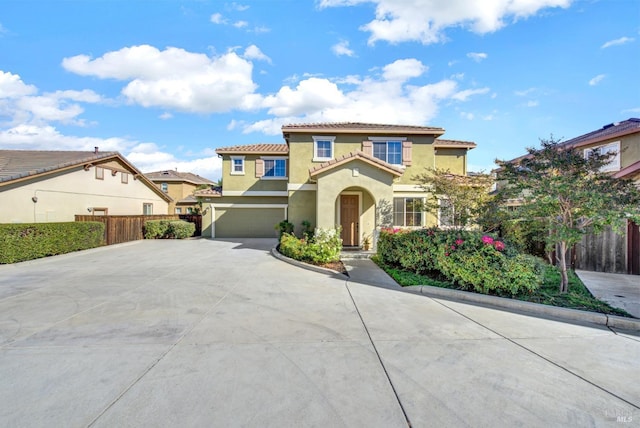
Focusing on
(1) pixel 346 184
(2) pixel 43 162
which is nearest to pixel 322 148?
(1) pixel 346 184

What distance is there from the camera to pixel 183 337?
4355 mm

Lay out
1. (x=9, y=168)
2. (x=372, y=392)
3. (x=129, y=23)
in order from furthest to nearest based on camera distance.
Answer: (x=9, y=168)
(x=129, y=23)
(x=372, y=392)

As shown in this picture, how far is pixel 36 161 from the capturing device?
16.5m

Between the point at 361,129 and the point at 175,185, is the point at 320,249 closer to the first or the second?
the point at 361,129

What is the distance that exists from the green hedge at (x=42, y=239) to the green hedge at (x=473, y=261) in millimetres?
14127

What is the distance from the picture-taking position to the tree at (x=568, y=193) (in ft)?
19.5

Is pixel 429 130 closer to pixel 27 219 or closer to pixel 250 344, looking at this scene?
pixel 250 344

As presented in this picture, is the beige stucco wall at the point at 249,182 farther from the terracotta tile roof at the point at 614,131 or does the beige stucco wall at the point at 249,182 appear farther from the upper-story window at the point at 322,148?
the terracotta tile roof at the point at 614,131

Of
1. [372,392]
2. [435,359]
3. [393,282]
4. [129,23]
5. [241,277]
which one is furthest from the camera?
[129,23]

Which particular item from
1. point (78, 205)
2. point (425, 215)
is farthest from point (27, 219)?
point (425, 215)

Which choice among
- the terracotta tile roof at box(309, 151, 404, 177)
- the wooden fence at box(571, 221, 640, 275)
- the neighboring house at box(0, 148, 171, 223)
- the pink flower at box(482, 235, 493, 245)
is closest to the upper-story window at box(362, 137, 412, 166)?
the terracotta tile roof at box(309, 151, 404, 177)

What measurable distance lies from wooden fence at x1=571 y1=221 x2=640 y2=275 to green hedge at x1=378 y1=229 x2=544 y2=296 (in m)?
4.26

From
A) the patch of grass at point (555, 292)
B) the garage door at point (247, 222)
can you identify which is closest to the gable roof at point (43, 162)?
the garage door at point (247, 222)

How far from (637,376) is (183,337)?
598 cm
